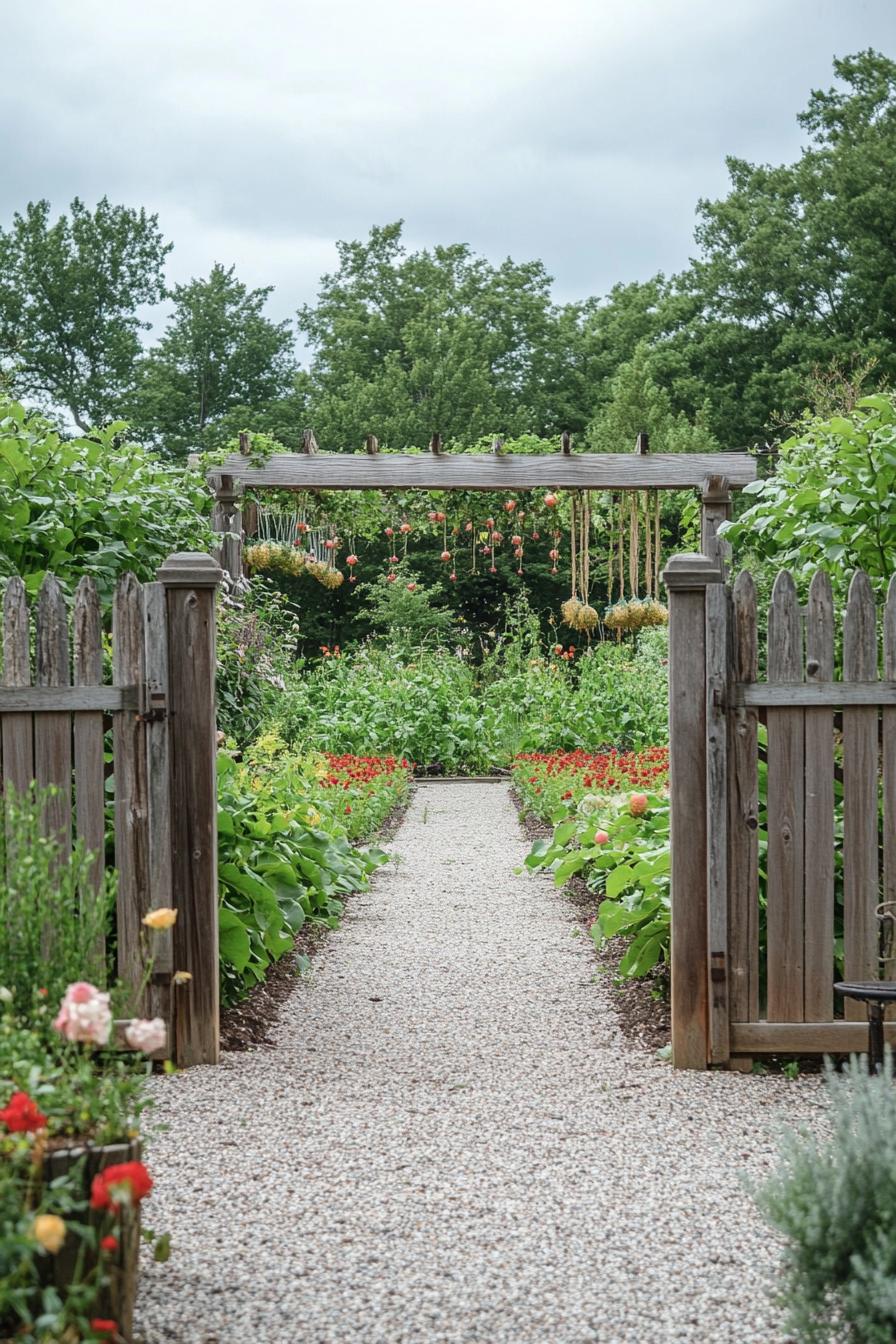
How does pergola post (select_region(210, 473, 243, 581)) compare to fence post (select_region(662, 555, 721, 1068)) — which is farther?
pergola post (select_region(210, 473, 243, 581))

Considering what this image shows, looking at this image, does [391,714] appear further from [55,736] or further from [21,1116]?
[21,1116]

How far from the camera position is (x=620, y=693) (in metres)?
12.0

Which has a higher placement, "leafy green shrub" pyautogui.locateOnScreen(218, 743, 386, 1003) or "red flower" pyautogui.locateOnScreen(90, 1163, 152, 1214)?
"red flower" pyautogui.locateOnScreen(90, 1163, 152, 1214)

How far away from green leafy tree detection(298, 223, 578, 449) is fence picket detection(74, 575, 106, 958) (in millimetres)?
22244

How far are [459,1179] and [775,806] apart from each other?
1.40 metres

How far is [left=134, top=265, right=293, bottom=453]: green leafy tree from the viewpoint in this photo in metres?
29.5

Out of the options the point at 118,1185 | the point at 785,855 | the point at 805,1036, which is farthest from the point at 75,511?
the point at 118,1185

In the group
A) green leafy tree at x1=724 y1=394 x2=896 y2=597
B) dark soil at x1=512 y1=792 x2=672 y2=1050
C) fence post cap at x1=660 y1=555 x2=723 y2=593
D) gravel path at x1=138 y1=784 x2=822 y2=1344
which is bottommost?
dark soil at x1=512 y1=792 x2=672 y2=1050

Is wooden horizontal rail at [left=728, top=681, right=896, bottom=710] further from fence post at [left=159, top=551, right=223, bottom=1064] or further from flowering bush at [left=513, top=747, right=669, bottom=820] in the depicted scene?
flowering bush at [left=513, top=747, right=669, bottom=820]

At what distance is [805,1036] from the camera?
3.48m

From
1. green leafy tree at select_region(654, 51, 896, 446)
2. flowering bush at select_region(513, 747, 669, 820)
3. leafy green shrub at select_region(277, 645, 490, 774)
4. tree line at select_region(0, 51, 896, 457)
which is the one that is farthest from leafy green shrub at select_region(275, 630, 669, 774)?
green leafy tree at select_region(654, 51, 896, 446)

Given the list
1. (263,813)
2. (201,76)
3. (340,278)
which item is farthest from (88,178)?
(263,813)

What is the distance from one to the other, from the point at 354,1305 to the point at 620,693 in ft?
32.9

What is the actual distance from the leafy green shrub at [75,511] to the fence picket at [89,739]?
836 millimetres
